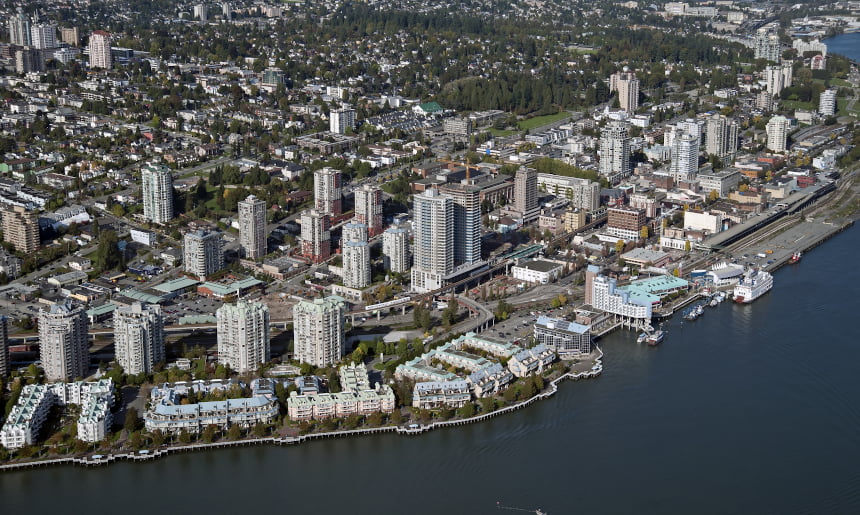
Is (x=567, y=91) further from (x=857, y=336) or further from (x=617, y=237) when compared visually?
(x=857, y=336)

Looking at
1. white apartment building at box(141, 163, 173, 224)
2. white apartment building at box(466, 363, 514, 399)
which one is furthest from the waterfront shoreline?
white apartment building at box(141, 163, 173, 224)

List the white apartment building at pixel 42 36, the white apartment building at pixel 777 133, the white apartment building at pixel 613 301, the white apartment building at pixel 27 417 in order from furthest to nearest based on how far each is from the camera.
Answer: the white apartment building at pixel 42 36, the white apartment building at pixel 777 133, the white apartment building at pixel 613 301, the white apartment building at pixel 27 417

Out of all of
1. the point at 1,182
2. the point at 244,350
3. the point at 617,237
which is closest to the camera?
the point at 244,350

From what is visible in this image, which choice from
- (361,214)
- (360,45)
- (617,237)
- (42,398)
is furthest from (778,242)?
(360,45)

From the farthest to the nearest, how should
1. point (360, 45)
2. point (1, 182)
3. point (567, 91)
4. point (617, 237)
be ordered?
1. point (360, 45)
2. point (567, 91)
3. point (1, 182)
4. point (617, 237)

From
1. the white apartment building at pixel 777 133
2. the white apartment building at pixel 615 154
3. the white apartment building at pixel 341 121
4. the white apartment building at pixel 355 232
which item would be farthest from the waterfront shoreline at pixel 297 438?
the white apartment building at pixel 341 121

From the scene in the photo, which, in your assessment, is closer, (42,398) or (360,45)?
(42,398)

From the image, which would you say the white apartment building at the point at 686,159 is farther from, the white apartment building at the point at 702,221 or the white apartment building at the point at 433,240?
the white apartment building at the point at 433,240
